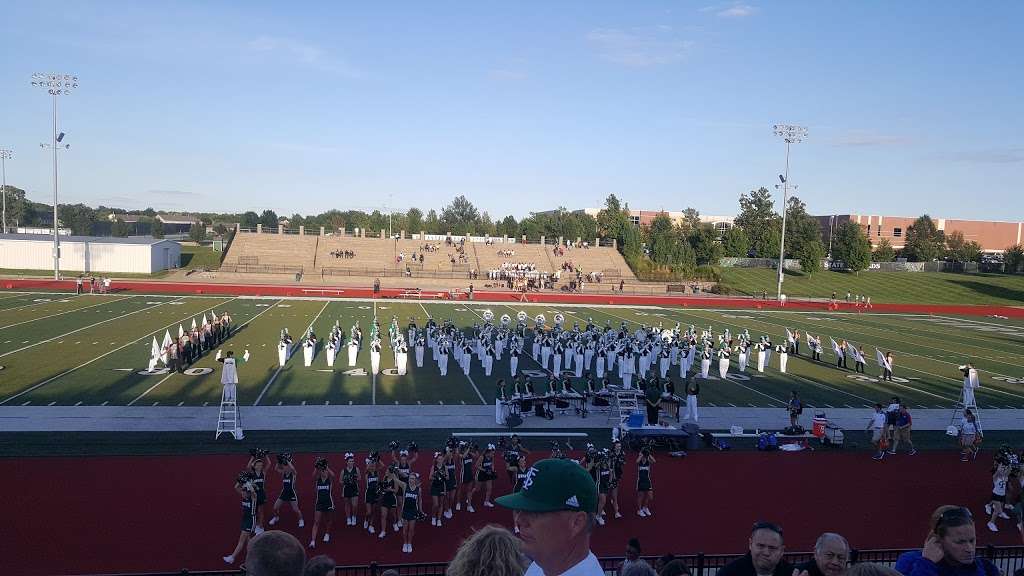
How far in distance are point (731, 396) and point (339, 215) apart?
124 m

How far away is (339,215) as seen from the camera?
447 feet

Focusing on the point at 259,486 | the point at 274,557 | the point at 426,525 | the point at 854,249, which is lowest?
the point at 426,525

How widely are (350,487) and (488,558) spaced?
7904mm

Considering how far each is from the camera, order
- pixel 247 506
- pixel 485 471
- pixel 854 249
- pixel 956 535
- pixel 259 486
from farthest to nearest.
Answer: pixel 854 249 → pixel 485 471 → pixel 259 486 → pixel 247 506 → pixel 956 535

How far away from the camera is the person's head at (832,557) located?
416 centimetres

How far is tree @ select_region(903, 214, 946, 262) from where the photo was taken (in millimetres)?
82438

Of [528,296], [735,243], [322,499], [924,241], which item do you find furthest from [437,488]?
[924,241]

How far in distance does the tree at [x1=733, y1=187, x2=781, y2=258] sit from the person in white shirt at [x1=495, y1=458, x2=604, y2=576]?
3048 inches

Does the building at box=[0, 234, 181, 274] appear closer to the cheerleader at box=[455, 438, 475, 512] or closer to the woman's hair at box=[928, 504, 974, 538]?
the cheerleader at box=[455, 438, 475, 512]

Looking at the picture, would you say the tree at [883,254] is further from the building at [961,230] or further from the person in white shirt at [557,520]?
the person in white shirt at [557,520]

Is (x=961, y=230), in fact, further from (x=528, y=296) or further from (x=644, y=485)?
(x=644, y=485)

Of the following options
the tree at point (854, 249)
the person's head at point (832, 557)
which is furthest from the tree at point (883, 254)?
the person's head at point (832, 557)

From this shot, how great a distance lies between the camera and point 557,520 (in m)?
2.49

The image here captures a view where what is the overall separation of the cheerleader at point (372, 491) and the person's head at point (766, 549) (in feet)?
22.3
